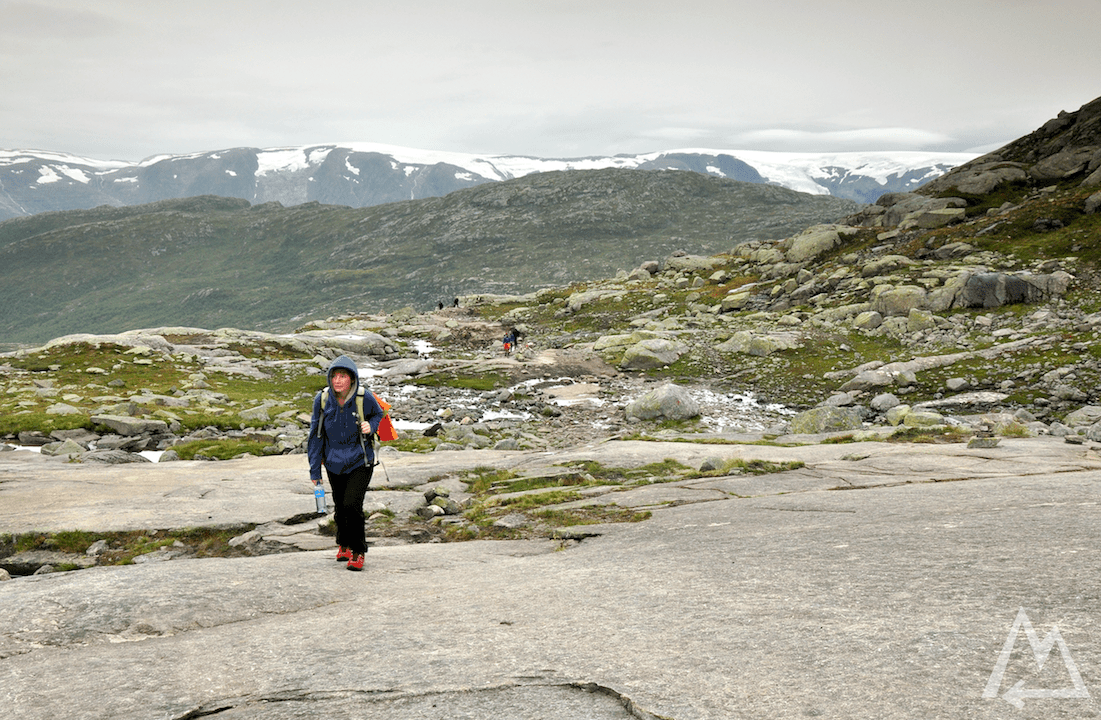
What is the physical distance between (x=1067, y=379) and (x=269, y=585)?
37.5 m

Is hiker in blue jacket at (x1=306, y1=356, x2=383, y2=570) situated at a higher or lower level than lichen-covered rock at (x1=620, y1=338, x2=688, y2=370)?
higher

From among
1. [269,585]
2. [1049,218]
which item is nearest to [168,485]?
[269,585]

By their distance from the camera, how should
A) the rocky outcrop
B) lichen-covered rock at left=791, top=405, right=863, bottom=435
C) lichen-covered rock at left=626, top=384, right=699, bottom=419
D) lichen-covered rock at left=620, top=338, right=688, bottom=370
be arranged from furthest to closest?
the rocky outcrop < lichen-covered rock at left=620, top=338, right=688, bottom=370 < lichen-covered rock at left=626, top=384, right=699, bottom=419 < lichen-covered rock at left=791, top=405, right=863, bottom=435

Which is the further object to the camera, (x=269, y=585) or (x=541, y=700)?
(x=269, y=585)

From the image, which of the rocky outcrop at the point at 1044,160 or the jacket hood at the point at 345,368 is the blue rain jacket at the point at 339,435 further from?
the rocky outcrop at the point at 1044,160

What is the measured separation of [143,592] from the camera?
27.9 ft

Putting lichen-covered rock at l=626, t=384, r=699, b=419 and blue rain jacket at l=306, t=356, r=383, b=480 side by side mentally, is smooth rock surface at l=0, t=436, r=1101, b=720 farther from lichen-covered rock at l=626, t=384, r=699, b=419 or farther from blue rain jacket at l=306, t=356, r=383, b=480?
lichen-covered rock at l=626, t=384, r=699, b=419

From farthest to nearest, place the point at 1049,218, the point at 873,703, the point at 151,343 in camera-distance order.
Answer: the point at 1049,218 → the point at 151,343 → the point at 873,703

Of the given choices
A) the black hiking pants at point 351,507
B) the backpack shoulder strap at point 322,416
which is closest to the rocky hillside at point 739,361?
the black hiking pants at point 351,507

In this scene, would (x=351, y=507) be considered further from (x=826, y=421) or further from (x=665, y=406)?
(x=665, y=406)

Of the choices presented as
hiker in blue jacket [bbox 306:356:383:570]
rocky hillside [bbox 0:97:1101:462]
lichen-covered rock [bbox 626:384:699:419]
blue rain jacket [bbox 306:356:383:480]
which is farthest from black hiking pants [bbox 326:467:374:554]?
lichen-covered rock [bbox 626:384:699:419]

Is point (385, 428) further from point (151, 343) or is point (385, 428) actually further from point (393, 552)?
point (151, 343)

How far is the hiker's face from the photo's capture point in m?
11.0

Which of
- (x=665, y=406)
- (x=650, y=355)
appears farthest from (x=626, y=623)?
(x=650, y=355)
